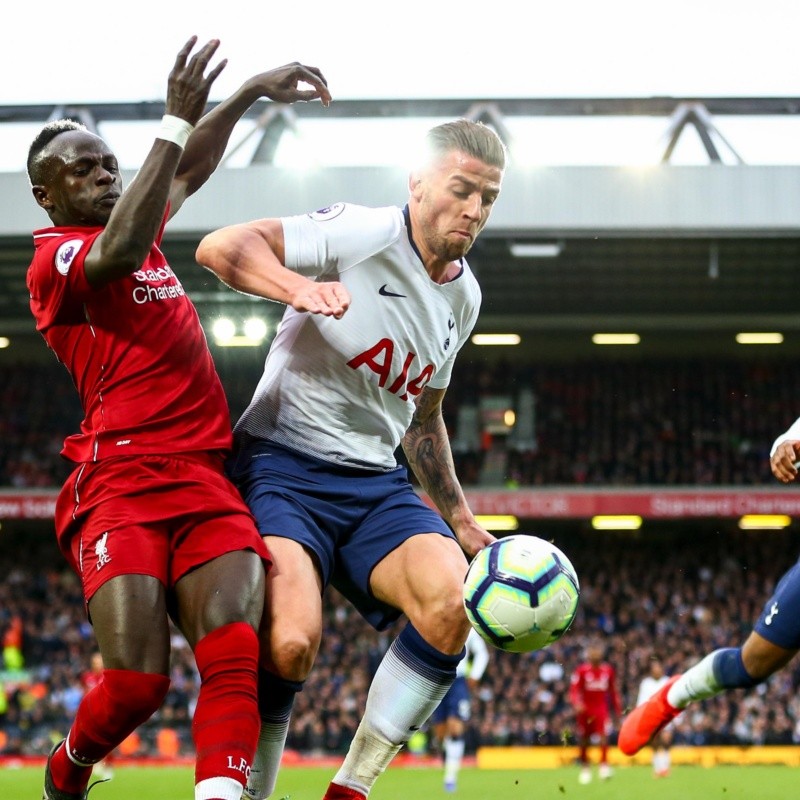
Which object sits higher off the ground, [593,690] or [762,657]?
[762,657]

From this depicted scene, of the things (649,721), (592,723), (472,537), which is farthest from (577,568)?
(472,537)

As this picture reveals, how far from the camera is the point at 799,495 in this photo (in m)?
23.7

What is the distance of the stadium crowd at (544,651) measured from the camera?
2047 centimetres

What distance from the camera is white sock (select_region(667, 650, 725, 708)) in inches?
236

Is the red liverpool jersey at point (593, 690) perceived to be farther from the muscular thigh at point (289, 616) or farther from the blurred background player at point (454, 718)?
the muscular thigh at point (289, 616)

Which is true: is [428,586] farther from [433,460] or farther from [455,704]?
[455,704]

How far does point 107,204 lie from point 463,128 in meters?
1.26

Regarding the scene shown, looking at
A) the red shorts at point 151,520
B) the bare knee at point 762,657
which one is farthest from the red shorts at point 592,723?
the red shorts at point 151,520

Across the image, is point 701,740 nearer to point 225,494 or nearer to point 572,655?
point 572,655

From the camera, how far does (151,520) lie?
3.71m

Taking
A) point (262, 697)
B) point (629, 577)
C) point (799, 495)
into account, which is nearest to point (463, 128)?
point (262, 697)

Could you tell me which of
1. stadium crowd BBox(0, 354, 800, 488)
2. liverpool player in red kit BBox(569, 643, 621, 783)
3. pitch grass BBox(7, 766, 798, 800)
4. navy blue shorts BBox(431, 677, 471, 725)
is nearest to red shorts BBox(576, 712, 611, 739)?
liverpool player in red kit BBox(569, 643, 621, 783)

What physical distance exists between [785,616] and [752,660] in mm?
359

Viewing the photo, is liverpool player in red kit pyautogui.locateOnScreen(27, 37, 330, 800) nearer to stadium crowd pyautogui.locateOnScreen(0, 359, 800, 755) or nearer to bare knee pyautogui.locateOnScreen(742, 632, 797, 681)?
bare knee pyautogui.locateOnScreen(742, 632, 797, 681)
